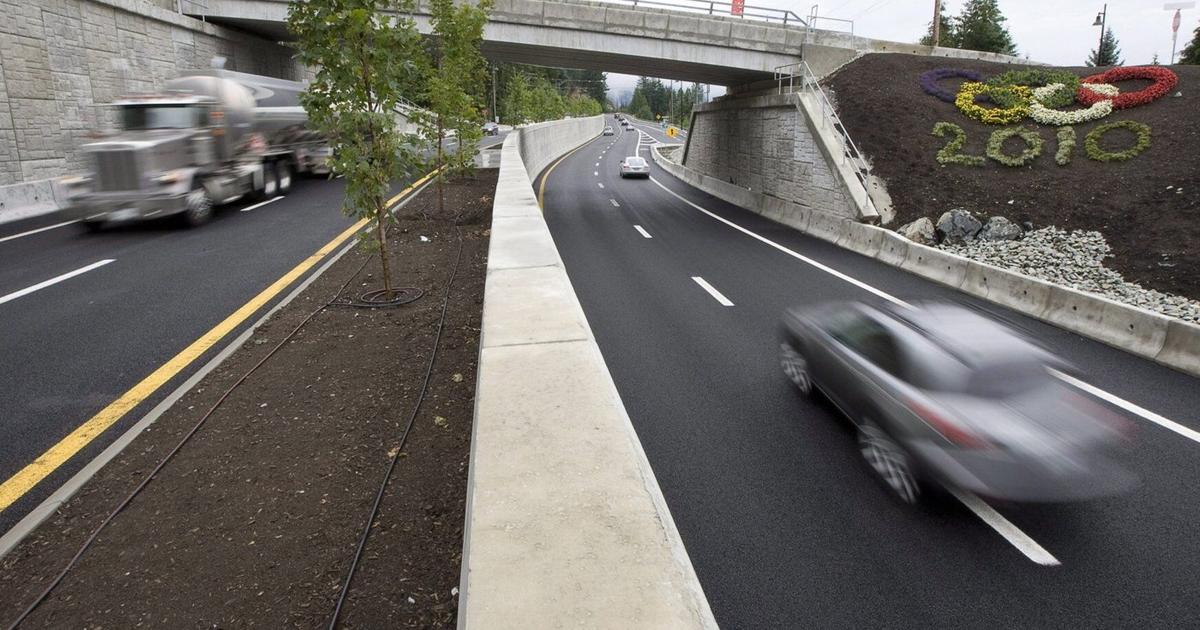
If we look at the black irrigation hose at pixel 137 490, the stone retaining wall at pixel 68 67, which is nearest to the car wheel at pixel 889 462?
the black irrigation hose at pixel 137 490

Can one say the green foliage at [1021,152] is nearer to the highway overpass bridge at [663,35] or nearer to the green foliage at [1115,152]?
the green foliage at [1115,152]

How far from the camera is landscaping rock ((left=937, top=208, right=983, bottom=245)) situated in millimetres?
14992

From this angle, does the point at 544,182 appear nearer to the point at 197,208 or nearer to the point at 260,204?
the point at 260,204

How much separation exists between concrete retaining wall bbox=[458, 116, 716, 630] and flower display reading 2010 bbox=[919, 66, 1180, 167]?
52.7ft

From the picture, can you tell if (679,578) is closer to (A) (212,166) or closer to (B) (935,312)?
(B) (935,312)

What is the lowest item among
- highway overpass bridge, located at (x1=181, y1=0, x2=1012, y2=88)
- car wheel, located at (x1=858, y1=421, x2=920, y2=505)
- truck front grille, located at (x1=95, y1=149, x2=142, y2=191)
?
car wheel, located at (x1=858, y1=421, x2=920, y2=505)

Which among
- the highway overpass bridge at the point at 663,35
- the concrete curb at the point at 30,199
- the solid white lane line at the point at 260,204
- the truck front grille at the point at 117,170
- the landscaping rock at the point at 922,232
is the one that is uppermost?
the highway overpass bridge at the point at 663,35

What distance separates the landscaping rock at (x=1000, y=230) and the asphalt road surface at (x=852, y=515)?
5.27m

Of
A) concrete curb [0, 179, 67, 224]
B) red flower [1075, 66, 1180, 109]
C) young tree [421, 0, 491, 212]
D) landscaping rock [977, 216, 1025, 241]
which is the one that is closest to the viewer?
landscaping rock [977, 216, 1025, 241]

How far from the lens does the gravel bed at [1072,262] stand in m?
10.4

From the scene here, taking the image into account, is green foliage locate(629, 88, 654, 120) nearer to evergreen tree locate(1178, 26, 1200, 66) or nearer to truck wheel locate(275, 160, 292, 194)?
evergreen tree locate(1178, 26, 1200, 66)

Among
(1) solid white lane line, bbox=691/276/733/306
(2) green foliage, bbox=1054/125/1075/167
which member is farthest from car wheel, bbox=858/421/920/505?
(2) green foliage, bbox=1054/125/1075/167

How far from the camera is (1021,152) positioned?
57.4ft

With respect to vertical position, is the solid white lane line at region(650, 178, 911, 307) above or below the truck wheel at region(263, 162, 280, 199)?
below
